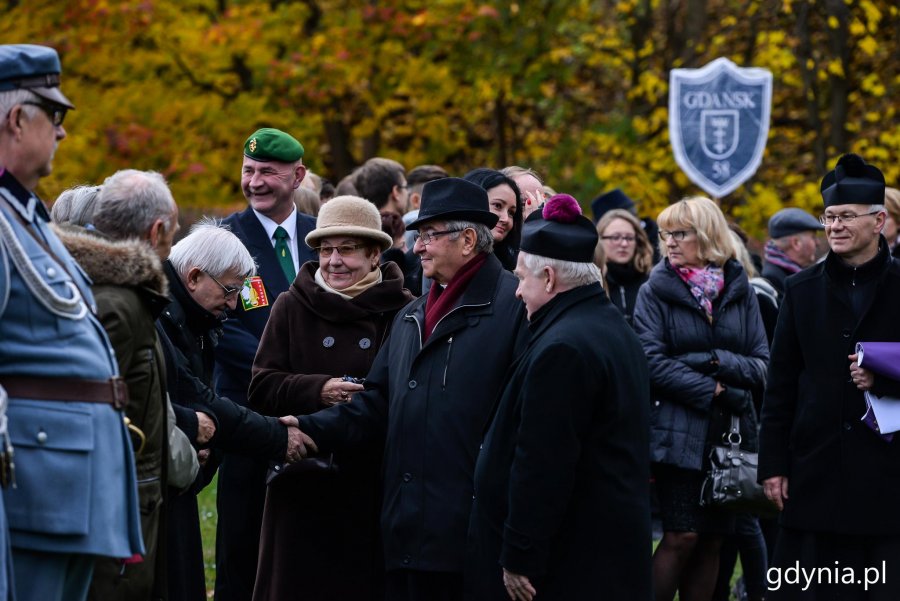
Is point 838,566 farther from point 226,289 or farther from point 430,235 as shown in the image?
point 226,289

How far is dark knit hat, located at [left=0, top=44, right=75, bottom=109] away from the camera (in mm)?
3646

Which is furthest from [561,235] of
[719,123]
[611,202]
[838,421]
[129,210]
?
[719,123]

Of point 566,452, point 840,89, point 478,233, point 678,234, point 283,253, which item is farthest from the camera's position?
point 840,89

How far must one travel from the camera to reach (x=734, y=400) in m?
6.76

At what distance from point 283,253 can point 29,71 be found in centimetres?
299

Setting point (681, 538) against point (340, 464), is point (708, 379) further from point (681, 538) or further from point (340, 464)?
point (340, 464)

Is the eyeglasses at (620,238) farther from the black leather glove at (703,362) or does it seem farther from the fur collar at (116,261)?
the fur collar at (116,261)

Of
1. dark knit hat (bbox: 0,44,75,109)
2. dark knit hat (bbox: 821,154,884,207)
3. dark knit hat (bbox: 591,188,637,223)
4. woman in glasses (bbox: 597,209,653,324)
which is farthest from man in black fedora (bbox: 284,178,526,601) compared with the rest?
dark knit hat (bbox: 591,188,637,223)

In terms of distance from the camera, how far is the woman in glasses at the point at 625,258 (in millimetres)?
8250

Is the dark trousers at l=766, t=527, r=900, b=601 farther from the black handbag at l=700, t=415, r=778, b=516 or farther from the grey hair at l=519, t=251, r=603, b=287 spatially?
the grey hair at l=519, t=251, r=603, b=287

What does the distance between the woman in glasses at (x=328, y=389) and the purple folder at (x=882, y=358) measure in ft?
6.36

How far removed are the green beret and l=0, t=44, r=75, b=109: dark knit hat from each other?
9.06 feet

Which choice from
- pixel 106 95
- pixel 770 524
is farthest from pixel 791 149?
pixel 770 524

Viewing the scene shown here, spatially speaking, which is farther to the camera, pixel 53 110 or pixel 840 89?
pixel 840 89
